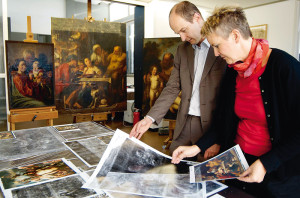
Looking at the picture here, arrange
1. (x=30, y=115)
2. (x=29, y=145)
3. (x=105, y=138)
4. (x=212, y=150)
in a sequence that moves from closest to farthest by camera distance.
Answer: (x=212, y=150) < (x=29, y=145) < (x=105, y=138) < (x=30, y=115)

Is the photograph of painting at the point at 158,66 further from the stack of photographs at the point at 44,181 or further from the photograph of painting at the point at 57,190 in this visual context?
the photograph of painting at the point at 57,190

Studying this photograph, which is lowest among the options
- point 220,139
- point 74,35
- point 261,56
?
point 220,139

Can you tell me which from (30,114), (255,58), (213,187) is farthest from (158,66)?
(213,187)

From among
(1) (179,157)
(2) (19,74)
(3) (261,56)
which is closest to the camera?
(3) (261,56)

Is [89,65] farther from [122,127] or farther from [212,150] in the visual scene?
[212,150]

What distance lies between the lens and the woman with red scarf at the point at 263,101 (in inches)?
38.9

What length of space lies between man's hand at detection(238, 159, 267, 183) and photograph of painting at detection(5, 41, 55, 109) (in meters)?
3.24

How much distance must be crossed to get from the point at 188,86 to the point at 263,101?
0.66 meters

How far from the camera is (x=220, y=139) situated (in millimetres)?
1393

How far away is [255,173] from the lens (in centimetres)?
96

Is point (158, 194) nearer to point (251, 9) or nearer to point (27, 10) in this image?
point (27, 10)

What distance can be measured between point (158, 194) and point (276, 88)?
2.12ft

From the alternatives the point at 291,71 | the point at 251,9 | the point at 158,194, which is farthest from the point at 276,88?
the point at 251,9

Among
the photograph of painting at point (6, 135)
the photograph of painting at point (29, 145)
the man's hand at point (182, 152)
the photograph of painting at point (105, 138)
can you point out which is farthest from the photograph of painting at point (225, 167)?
the photograph of painting at point (6, 135)
